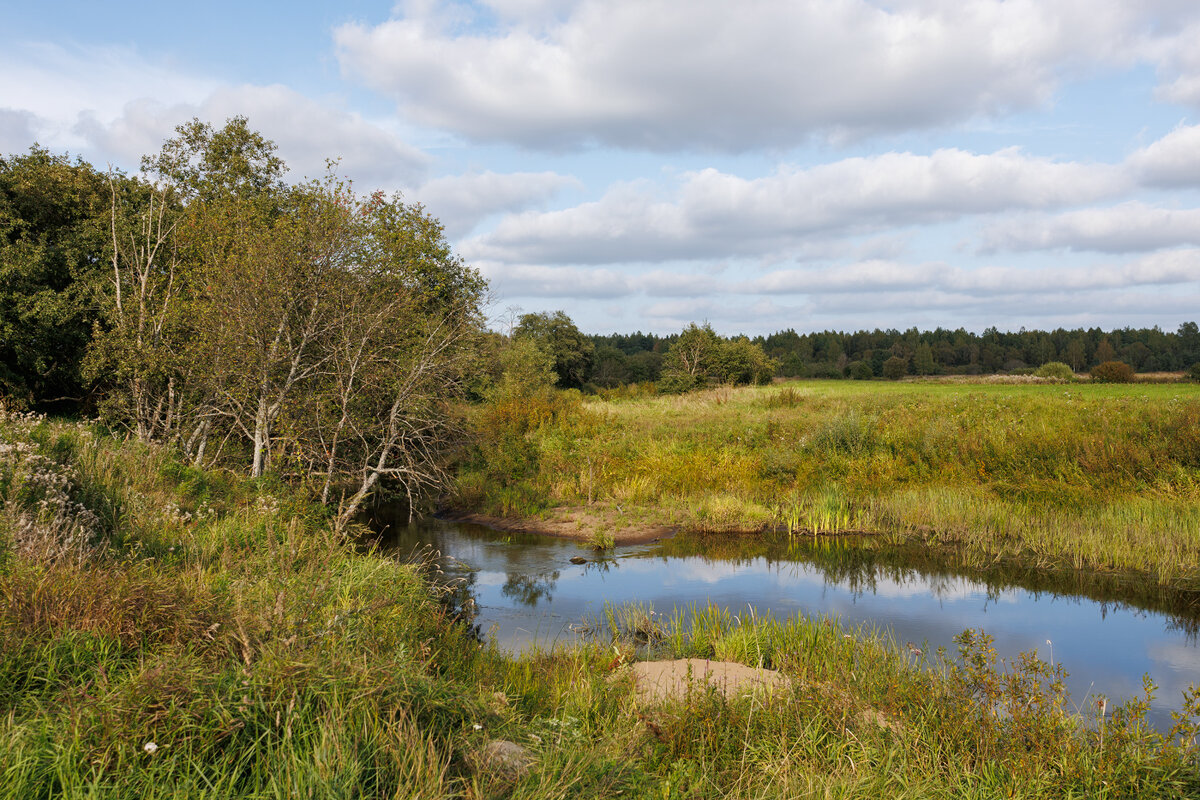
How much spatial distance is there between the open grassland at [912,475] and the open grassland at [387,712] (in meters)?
9.49

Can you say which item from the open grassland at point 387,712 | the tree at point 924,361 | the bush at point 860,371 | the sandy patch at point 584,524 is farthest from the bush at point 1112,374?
the tree at point 924,361

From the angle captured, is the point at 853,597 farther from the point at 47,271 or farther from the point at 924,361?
the point at 924,361

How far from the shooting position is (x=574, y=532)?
19562 millimetres

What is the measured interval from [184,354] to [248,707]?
47.8ft

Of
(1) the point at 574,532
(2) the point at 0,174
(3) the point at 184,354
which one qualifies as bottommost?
(1) the point at 574,532

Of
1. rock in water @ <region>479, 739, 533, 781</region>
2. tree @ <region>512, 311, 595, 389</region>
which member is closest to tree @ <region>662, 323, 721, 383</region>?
tree @ <region>512, 311, 595, 389</region>

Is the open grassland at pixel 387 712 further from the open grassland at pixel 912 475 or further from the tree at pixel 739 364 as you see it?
the tree at pixel 739 364

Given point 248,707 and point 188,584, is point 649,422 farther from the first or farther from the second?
point 248,707

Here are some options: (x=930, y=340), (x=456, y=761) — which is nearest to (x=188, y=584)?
(x=456, y=761)

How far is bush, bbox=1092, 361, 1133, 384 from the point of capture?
1606 inches

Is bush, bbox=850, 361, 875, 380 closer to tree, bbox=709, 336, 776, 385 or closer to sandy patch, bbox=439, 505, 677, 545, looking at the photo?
tree, bbox=709, 336, 776, 385

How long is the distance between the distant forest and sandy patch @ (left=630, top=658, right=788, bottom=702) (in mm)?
64836

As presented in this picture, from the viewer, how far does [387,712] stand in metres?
4.35

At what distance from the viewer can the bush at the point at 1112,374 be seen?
1606 inches
